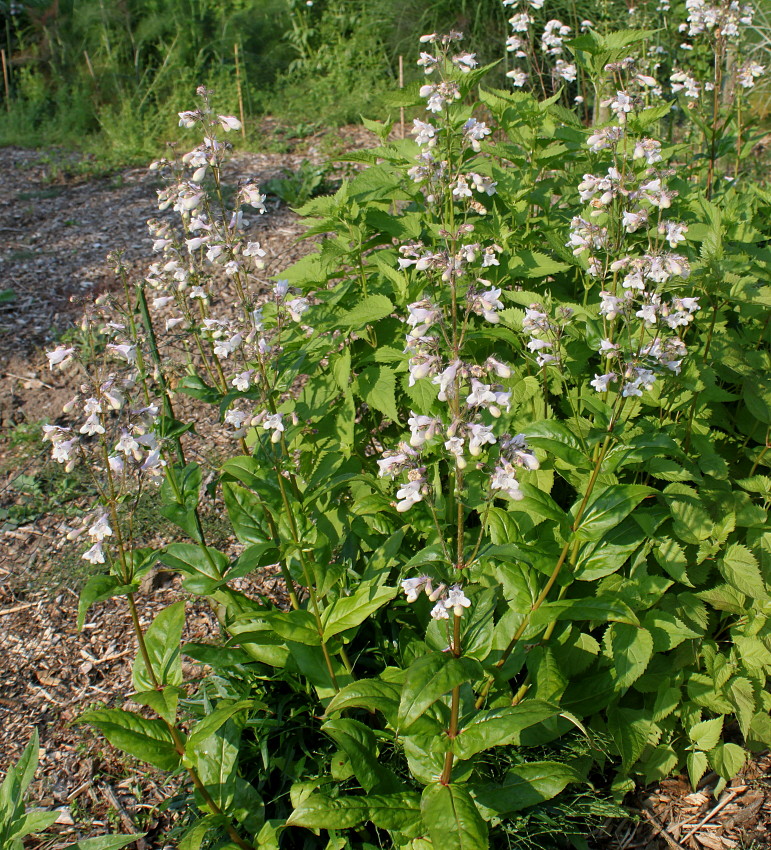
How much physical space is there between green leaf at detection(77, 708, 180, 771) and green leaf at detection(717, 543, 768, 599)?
210cm

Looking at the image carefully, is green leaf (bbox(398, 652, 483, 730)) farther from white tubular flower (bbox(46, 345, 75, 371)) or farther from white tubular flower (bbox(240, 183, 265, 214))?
white tubular flower (bbox(240, 183, 265, 214))

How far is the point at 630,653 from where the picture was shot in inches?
103

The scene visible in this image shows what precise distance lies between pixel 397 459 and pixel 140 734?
1236 millimetres

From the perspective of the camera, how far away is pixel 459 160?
Answer: 11.0 feet

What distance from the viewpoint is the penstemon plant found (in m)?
2.34

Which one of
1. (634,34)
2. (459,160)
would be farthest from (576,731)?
(634,34)

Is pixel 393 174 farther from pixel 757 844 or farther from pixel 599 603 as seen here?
pixel 757 844

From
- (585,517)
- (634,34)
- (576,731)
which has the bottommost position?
(576,731)

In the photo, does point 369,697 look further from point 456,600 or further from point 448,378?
point 448,378

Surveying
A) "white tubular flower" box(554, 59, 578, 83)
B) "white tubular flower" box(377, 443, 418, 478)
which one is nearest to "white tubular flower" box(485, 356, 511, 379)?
"white tubular flower" box(377, 443, 418, 478)

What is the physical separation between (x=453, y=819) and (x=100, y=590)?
1.27m

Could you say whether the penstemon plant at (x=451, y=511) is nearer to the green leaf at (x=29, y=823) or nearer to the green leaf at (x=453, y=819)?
the green leaf at (x=453, y=819)

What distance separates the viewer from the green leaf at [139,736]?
232 cm

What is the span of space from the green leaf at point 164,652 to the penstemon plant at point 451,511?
0.03ft
